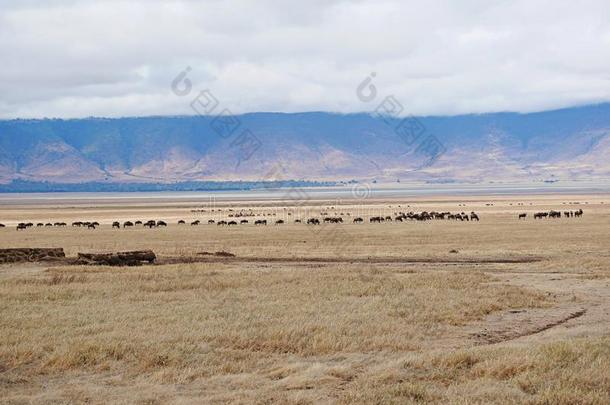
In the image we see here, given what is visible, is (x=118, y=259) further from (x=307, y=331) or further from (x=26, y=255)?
(x=307, y=331)

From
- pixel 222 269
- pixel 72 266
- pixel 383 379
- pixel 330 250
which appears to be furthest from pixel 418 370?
pixel 330 250

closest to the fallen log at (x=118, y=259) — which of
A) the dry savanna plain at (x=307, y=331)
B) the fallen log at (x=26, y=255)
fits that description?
the dry savanna plain at (x=307, y=331)

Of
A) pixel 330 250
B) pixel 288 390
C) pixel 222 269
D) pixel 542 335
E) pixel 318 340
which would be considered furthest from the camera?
pixel 330 250

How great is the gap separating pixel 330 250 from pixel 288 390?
27578 millimetres

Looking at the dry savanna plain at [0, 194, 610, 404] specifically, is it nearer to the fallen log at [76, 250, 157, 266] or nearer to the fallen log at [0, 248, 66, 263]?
the fallen log at [0, 248, 66, 263]

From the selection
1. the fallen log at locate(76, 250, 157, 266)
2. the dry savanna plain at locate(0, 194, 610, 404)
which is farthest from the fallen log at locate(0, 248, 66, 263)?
the fallen log at locate(76, 250, 157, 266)

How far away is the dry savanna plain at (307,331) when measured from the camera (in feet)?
36.6

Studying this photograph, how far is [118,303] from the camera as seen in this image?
62.9ft

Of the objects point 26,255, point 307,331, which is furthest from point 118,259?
point 307,331

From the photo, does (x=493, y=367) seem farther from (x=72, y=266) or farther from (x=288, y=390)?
(x=72, y=266)

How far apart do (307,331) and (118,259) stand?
16.2 m

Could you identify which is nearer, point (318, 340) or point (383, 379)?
point (383, 379)

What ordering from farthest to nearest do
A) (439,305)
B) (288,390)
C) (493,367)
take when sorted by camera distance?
(439,305)
(493,367)
(288,390)

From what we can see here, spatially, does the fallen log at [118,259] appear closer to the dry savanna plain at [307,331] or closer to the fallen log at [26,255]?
the dry savanna plain at [307,331]
